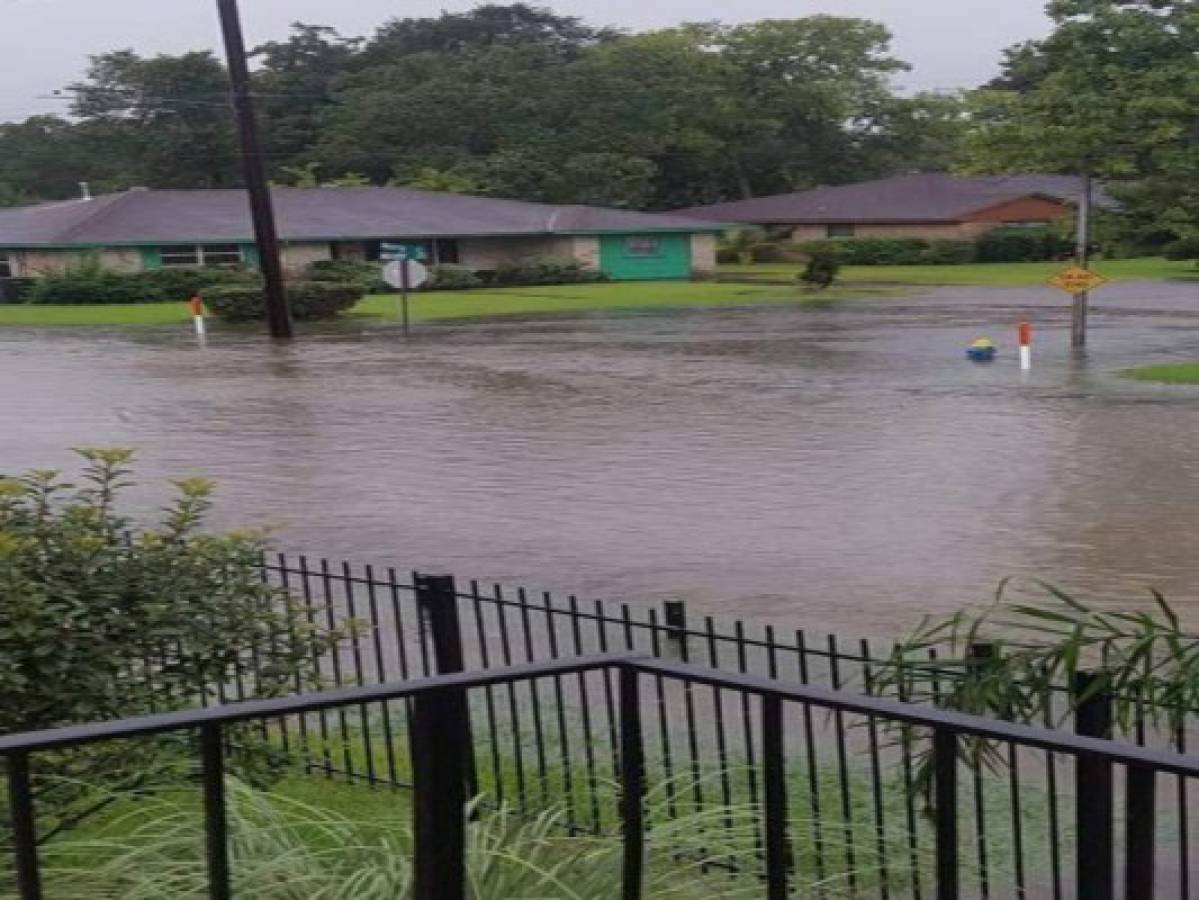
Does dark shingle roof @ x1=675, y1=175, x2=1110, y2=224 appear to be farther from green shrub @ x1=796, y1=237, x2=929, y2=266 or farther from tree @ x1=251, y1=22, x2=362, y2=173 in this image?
tree @ x1=251, y1=22, x2=362, y2=173

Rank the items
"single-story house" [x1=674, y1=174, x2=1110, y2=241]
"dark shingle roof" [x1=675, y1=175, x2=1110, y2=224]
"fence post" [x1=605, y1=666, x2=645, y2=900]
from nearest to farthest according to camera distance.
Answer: "fence post" [x1=605, y1=666, x2=645, y2=900] < "single-story house" [x1=674, y1=174, x2=1110, y2=241] < "dark shingle roof" [x1=675, y1=175, x2=1110, y2=224]

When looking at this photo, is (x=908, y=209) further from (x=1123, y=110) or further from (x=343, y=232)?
(x=1123, y=110)

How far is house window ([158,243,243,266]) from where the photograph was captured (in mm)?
54062

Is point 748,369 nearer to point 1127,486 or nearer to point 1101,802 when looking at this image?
point 1127,486

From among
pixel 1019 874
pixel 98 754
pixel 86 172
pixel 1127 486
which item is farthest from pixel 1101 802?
pixel 86 172

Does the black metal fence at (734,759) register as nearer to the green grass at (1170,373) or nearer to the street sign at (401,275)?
the green grass at (1170,373)

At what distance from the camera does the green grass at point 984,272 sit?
56.8 meters

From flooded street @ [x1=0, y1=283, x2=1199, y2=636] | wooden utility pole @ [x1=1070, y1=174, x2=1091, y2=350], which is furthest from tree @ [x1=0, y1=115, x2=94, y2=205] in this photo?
wooden utility pole @ [x1=1070, y1=174, x2=1091, y2=350]

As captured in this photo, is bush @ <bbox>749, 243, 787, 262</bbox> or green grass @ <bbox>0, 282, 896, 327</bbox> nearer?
green grass @ <bbox>0, 282, 896, 327</bbox>

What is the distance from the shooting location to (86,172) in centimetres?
8669

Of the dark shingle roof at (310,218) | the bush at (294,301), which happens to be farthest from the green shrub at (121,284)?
the bush at (294,301)

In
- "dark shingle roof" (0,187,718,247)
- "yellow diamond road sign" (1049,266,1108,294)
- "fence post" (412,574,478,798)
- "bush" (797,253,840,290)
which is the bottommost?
"bush" (797,253,840,290)

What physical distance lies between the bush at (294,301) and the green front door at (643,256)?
18.3 meters

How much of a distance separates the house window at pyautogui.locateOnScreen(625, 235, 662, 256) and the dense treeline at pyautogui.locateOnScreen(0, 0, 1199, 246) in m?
10.7
